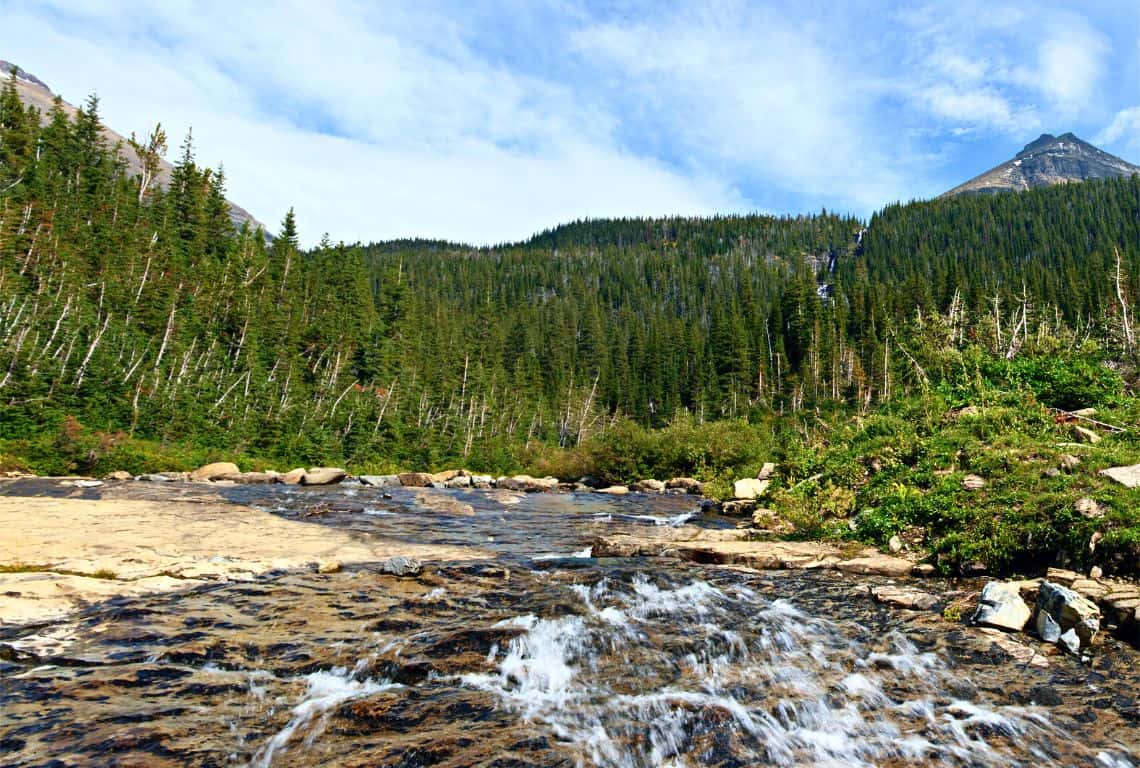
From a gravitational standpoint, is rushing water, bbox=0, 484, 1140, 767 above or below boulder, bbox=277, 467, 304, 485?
above

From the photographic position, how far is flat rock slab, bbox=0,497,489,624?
28.4 feet

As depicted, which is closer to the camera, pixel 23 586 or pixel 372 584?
pixel 23 586

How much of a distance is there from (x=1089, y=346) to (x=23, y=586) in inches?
1184

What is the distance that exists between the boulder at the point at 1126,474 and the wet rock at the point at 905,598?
4555 mm

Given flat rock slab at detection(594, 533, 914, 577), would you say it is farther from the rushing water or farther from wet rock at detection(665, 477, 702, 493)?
wet rock at detection(665, 477, 702, 493)

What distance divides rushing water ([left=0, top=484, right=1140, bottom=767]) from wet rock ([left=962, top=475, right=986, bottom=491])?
440 centimetres

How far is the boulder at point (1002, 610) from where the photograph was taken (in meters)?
8.28

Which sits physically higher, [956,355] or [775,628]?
[956,355]

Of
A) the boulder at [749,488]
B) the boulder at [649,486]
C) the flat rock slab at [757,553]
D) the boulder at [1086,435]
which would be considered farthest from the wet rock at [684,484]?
the boulder at [1086,435]

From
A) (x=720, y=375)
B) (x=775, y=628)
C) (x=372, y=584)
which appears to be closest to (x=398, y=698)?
(x=372, y=584)

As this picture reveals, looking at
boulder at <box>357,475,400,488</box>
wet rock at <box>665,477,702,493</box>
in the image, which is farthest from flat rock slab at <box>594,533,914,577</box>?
boulder at <box>357,475,400,488</box>

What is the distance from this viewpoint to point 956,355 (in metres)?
23.5

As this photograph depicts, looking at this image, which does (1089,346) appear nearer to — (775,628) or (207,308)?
(775,628)

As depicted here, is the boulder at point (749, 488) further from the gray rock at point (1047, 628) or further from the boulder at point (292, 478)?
the boulder at point (292, 478)
